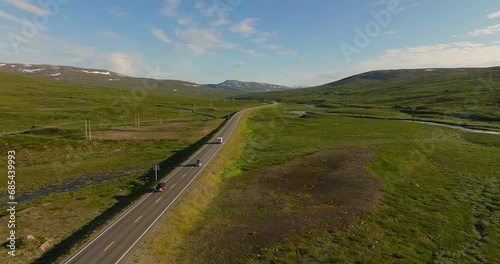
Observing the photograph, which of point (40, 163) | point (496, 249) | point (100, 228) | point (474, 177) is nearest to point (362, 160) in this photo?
point (474, 177)

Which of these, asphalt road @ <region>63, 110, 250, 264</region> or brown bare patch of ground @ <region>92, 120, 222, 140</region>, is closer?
asphalt road @ <region>63, 110, 250, 264</region>

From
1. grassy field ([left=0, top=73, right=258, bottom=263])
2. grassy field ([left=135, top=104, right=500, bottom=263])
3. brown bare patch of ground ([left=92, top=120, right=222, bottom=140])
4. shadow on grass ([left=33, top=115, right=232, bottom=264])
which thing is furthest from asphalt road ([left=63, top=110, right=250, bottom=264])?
brown bare patch of ground ([left=92, top=120, right=222, bottom=140])

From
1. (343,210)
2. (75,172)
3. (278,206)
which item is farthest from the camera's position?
(75,172)

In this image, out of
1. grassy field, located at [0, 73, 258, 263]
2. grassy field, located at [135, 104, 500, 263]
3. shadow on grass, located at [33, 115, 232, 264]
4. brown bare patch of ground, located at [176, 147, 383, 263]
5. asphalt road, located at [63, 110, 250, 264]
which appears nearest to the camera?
asphalt road, located at [63, 110, 250, 264]

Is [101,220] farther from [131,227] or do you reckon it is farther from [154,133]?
[154,133]

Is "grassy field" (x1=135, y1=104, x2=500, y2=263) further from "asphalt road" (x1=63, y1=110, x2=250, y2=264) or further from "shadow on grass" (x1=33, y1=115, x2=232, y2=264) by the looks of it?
"shadow on grass" (x1=33, y1=115, x2=232, y2=264)

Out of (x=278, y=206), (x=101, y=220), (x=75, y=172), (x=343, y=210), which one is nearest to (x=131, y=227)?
(x=101, y=220)
